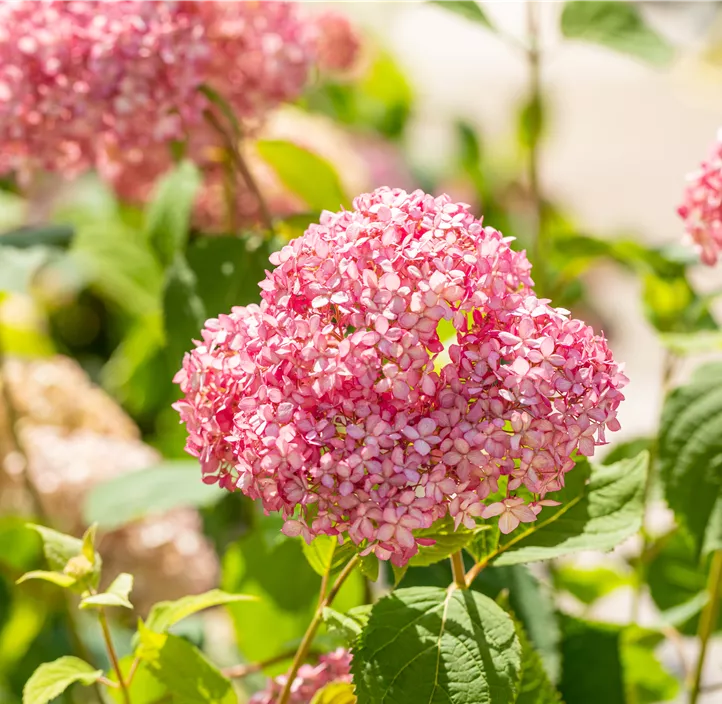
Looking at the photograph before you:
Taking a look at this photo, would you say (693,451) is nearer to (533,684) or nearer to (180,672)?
(533,684)

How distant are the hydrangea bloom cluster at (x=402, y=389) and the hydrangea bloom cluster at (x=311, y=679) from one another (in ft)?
0.55

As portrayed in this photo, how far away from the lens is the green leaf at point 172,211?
910 millimetres

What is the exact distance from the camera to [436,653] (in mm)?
487

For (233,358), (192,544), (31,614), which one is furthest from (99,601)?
(31,614)

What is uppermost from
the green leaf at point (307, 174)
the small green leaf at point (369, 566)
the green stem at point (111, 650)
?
the green leaf at point (307, 174)

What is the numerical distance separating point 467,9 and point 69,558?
0.50 m

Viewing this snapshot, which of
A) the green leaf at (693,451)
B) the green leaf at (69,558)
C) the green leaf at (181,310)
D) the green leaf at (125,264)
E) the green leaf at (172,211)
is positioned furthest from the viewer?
the green leaf at (125,264)

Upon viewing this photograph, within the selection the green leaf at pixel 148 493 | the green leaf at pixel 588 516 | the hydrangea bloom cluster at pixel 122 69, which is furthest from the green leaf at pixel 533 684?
the hydrangea bloom cluster at pixel 122 69

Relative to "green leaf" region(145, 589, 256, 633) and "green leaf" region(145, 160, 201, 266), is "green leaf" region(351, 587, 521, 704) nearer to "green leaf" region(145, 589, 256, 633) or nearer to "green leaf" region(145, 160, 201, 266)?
"green leaf" region(145, 589, 256, 633)

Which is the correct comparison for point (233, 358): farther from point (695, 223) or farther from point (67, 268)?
point (67, 268)

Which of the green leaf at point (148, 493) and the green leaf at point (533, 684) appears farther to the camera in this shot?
the green leaf at point (148, 493)

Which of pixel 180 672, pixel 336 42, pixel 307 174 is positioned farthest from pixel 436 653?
pixel 336 42

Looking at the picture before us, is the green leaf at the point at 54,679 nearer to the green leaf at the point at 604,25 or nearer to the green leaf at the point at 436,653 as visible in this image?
the green leaf at the point at 436,653

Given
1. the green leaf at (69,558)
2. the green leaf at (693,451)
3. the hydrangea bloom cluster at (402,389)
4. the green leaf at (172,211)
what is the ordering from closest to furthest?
the hydrangea bloom cluster at (402,389), the green leaf at (69,558), the green leaf at (693,451), the green leaf at (172,211)
